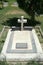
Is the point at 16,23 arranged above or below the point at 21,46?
below

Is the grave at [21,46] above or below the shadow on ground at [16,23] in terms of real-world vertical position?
above

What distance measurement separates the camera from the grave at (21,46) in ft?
35.0

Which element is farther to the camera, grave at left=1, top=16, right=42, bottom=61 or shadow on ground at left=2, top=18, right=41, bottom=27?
shadow on ground at left=2, top=18, right=41, bottom=27

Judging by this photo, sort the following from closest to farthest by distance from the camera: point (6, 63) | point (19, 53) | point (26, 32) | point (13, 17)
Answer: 1. point (6, 63)
2. point (19, 53)
3. point (26, 32)
4. point (13, 17)

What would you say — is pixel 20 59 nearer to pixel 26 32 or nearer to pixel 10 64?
pixel 10 64

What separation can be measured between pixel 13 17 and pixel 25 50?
A: 9.33m

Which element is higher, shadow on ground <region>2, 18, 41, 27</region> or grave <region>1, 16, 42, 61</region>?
grave <region>1, 16, 42, 61</region>

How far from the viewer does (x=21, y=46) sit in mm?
12023

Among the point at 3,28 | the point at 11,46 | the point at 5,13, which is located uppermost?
the point at 11,46

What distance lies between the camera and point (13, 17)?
2045 cm

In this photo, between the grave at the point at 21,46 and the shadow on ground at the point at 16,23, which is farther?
the shadow on ground at the point at 16,23

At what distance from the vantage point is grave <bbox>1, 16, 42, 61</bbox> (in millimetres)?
10664

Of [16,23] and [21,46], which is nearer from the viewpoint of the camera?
[21,46]

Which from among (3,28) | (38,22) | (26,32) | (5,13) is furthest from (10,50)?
(5,13)
